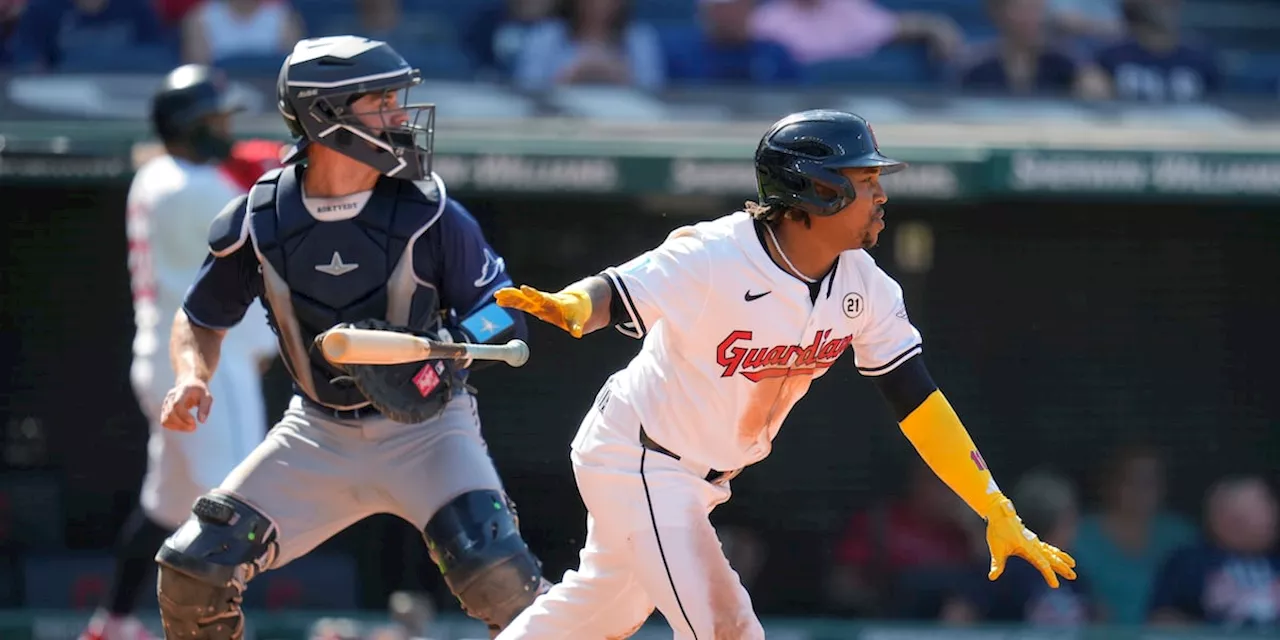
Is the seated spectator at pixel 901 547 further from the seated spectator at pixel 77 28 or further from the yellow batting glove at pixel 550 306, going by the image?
the yellow batting glove at pixel 550 306

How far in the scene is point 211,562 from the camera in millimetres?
4273

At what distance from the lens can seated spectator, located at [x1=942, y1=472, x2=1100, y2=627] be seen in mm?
7188

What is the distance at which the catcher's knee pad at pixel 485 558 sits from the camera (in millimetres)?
4277

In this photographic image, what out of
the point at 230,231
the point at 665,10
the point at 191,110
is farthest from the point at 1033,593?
the point at 230,231

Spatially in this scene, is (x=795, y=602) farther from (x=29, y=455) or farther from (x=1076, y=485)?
(x=29, y=455)

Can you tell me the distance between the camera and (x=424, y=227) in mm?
4355

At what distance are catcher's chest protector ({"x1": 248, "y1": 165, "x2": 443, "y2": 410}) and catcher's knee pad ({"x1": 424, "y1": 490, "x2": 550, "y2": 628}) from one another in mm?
421

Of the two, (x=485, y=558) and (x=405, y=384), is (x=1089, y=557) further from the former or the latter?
(x=405, y=384)

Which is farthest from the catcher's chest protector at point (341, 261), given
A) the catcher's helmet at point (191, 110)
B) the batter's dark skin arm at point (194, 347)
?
the catcher's helmet at point (191, 110)

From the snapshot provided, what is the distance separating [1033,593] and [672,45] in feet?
8.30

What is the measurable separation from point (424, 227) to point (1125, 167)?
3261mm

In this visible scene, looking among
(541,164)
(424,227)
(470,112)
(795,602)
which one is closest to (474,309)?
(424,227)

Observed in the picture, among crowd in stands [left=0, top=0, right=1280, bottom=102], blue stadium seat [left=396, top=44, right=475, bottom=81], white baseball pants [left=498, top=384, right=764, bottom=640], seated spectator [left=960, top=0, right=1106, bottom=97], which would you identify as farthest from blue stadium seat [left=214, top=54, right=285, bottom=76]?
white baseball pants [left=498, top=384, right=764, bottom=640]

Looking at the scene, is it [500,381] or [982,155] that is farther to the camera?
[500,381]
